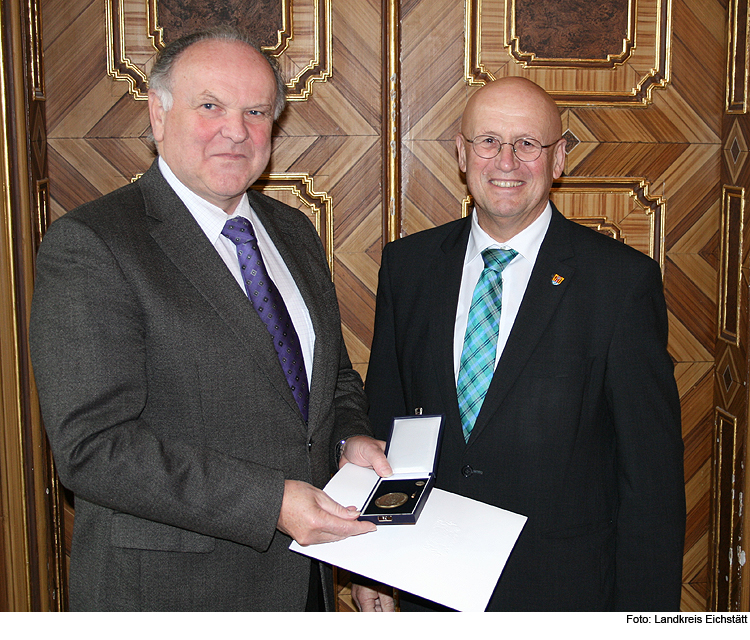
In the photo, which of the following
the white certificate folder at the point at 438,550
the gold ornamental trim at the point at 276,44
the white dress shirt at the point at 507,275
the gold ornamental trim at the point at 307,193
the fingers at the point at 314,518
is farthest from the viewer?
the gold ornamental trim at the point at 307,193

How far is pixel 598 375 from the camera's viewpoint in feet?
6.78

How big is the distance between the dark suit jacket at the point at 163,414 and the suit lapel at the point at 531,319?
459mm

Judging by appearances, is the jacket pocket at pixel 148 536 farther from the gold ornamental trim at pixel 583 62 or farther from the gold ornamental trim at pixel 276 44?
the gold ornamental trim at pixel 583 62

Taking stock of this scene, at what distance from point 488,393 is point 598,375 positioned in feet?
1.01

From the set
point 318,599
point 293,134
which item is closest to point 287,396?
point 318,599

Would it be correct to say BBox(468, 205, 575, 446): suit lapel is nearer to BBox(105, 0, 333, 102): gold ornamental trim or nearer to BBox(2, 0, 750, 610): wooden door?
BBox(2, 0, 750, 610): wooden door

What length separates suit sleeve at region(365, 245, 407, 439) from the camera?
241 centimetres

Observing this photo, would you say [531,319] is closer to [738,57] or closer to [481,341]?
[481,341]

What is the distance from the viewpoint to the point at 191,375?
183 centimetres

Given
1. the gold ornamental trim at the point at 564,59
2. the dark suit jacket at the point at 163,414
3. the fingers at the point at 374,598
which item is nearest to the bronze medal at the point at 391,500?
the dark suit jacket at the point at 163,414

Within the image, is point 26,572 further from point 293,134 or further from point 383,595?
point 293,134

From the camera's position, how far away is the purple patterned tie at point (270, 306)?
1.98 metres

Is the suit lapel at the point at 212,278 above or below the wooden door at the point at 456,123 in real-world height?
below

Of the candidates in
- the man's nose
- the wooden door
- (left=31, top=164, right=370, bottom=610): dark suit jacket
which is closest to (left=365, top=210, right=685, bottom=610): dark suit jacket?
(left=31, top=164, right=370, bottom=610): dark suit jacket
